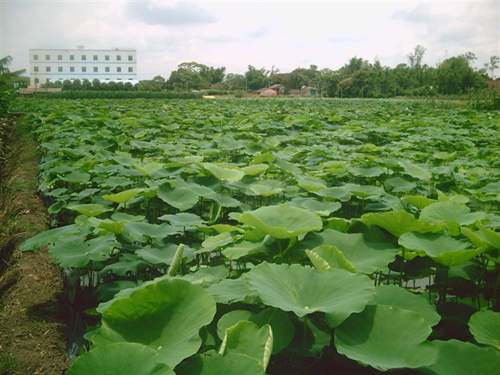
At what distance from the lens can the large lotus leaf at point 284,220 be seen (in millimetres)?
1477

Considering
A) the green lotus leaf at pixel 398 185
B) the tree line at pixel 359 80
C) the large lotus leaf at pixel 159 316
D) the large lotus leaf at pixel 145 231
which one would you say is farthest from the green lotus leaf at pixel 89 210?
the tree line at pixel 359 80

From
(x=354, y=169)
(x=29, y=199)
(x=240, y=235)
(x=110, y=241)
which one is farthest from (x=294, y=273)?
(x=29, y=199)

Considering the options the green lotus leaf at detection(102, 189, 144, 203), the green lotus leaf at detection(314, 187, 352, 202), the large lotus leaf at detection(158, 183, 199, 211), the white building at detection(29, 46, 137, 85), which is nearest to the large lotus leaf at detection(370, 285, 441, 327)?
the green lotus leaf at detection(314, 187, 352, 202)

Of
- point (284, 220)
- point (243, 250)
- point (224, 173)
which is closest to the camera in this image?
point (243, 250)

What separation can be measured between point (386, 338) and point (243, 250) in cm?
63

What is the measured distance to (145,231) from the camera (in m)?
1.92

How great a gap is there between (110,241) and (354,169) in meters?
2.07

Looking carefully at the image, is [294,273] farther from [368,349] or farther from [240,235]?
[240,235]

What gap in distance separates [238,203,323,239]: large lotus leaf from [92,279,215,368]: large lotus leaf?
451 millimetres

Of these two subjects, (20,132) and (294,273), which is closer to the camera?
(294,273)

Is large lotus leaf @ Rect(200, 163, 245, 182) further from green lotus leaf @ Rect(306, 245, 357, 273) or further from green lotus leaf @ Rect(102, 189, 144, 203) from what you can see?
green lotus leaf @ Rect(306, 245, 357, 273)

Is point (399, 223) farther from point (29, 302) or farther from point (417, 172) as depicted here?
point (417, 172)

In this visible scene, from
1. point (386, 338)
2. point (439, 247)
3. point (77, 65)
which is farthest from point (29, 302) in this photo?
point (77, 65)

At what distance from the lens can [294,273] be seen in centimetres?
123
